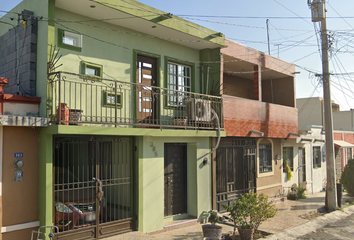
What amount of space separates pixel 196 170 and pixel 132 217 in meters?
2.63

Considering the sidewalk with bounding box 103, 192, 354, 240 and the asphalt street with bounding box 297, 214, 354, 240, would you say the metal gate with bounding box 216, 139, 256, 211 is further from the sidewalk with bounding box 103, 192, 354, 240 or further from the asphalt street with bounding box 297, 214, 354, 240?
the asphalt street with bounding box 297, 214, 354, 240

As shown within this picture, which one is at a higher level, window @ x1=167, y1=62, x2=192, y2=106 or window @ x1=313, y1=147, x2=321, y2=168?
window @ x1=167, y1=62, x2=192, y2=106

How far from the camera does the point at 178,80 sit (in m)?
11.1

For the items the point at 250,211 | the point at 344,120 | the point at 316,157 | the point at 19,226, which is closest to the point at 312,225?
the point at 250,211

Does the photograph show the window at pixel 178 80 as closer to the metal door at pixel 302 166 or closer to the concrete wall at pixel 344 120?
the metal door at pixel 302 166

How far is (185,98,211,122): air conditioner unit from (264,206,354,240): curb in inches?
153

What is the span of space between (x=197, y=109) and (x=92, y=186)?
398 centimetres

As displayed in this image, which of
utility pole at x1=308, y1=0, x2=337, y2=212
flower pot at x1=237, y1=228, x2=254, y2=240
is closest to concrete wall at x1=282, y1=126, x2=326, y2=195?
utility pole at x1=308, y1=0, x2=337, y2=212

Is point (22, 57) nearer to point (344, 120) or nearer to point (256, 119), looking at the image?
point (256, 119)

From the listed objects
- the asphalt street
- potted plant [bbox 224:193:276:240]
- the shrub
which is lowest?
the asphalt street

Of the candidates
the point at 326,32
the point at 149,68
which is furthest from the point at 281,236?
the point at 326,32

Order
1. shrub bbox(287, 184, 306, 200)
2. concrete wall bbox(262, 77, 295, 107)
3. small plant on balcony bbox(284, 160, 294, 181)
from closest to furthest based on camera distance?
shrub bbox(287, 184, 306, 200)
small plant on balcony bbox(284, 160, 294, 181)
concrete wall bbox(262, 77, 295, 107)

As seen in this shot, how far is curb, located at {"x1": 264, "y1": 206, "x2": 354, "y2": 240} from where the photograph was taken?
9330mm

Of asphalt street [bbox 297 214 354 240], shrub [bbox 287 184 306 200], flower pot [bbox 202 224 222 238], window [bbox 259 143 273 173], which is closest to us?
flower pot [bbox 202 224 222 238]
